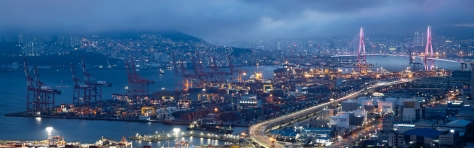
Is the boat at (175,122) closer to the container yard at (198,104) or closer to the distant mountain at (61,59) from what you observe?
the container yard at (198,104)

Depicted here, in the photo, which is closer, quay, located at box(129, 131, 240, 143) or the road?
the road

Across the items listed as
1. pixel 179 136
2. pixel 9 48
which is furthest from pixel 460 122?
pixel 9 48

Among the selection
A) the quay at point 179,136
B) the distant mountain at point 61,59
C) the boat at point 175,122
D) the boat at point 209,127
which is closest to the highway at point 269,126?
the quay at point 179,136

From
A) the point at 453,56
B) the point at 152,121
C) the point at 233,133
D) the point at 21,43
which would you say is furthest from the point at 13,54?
the point at 233,133

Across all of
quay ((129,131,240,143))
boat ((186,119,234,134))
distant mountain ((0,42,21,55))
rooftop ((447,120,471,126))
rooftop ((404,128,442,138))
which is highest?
distant mountain ((0,42,21,55))

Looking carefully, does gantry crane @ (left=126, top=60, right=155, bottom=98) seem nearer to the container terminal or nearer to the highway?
the container terminal

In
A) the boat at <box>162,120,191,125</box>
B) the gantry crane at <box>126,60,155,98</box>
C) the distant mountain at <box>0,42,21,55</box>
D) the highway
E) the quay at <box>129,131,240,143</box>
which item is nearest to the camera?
the highway

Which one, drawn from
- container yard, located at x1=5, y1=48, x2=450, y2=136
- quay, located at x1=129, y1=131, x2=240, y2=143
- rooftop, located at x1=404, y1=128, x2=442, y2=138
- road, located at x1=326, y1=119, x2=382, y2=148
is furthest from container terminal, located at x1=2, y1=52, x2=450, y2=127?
rooftop, located at x1=404, y1=128, x2=442, y2=138

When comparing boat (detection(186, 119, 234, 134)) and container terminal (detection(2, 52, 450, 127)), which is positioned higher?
container terminal (detection(2, 52, 450, 127))
